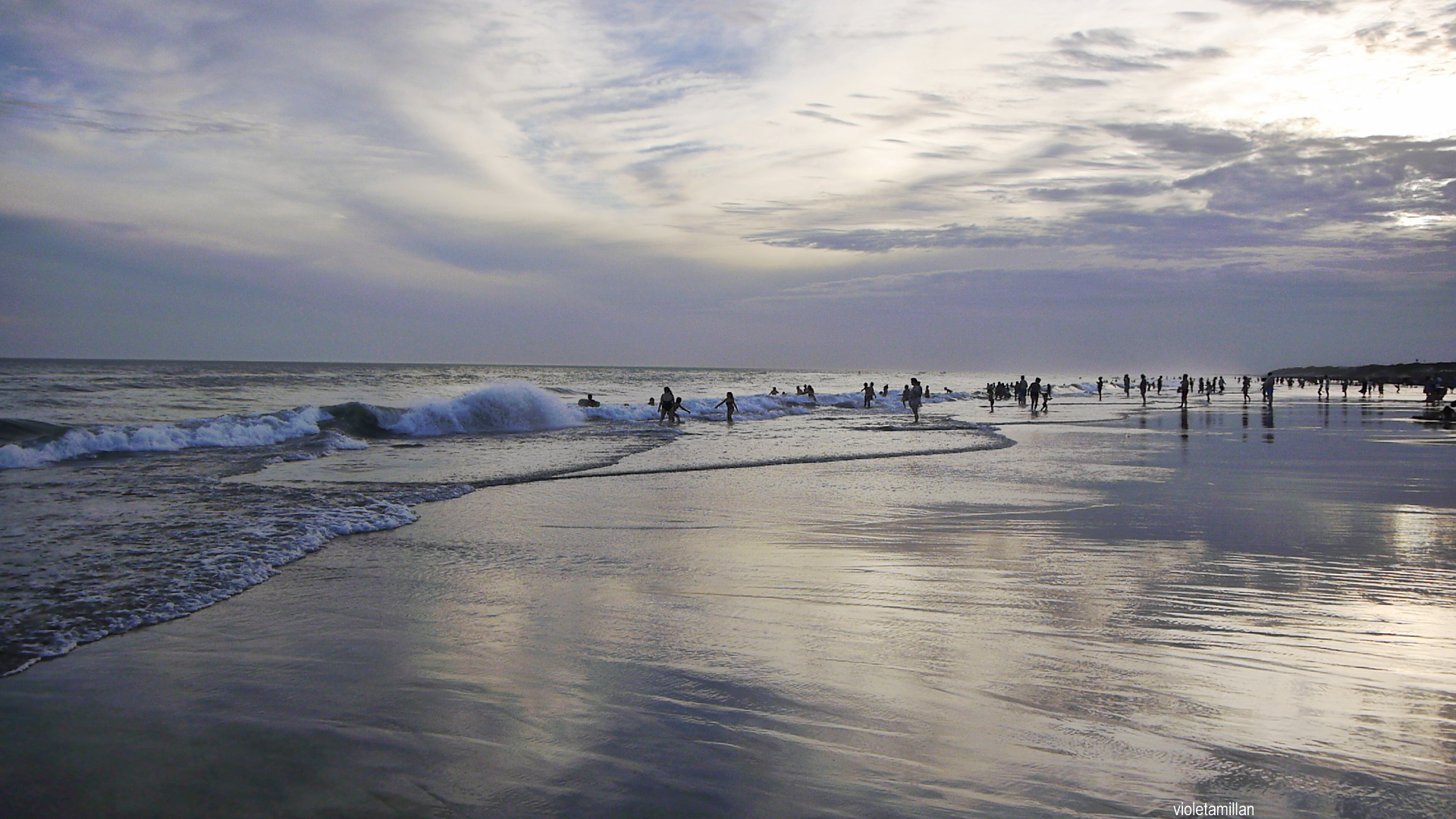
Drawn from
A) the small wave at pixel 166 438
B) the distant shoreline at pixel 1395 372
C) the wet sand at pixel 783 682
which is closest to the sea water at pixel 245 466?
the small wave at pixel 166 438

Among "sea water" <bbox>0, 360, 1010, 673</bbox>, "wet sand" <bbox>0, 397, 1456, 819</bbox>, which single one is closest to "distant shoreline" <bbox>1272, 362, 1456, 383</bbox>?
"sea water" <bbox>0, 360, 1010, 673</bbox>

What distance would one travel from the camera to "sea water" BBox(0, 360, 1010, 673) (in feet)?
21.8

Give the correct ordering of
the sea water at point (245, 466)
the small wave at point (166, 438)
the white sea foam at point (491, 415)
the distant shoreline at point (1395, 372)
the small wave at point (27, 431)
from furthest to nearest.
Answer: the distant shoreline at point (1395, 372), the white sea foam at point (491, 415), the small wave at point (27, 431), the small wave at point (166, 438), the sea water at point (245, 466)

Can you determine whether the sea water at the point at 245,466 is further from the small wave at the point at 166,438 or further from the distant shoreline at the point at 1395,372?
the distant shoreline at the point at 1395,372

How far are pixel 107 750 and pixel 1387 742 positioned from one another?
20.1ft

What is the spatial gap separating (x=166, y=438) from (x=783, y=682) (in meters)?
21.8

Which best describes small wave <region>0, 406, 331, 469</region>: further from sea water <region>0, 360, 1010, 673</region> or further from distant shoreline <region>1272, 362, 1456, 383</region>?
distant shoreline <region>1272, 362, 1456, 383</region>

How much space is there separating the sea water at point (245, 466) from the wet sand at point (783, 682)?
2.34ft

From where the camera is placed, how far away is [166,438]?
20.1 m

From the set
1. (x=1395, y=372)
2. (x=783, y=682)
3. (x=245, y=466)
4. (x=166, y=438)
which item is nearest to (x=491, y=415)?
(x=166, y=438)

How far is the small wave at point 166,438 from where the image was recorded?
15969 mm

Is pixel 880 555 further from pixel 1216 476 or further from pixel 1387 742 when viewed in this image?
pixel 1216 476

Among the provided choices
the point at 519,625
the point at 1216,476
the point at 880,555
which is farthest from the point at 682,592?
the point at 1216,476

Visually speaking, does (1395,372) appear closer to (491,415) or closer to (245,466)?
(491,415)
